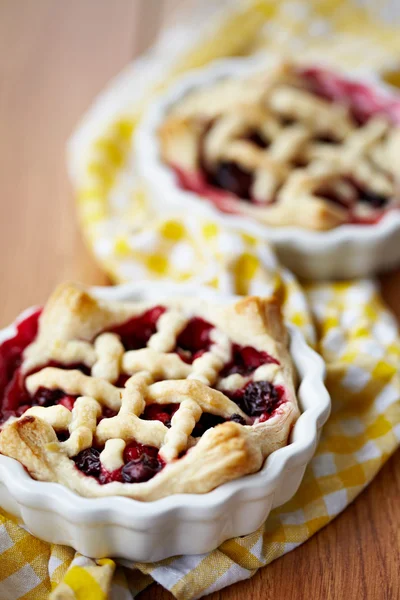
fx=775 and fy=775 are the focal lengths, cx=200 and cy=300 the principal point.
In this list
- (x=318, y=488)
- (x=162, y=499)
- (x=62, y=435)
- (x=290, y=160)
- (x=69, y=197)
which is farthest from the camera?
(x=69, y=197)

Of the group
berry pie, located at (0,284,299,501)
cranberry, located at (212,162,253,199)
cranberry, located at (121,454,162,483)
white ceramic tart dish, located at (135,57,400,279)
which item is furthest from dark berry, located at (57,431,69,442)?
cranberry, located at (212,162,253,199)

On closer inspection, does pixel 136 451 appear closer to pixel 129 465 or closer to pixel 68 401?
pixel 129 465

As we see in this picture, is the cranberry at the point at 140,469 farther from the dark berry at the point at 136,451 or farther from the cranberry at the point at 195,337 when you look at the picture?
the cranberry at the point at 195,337

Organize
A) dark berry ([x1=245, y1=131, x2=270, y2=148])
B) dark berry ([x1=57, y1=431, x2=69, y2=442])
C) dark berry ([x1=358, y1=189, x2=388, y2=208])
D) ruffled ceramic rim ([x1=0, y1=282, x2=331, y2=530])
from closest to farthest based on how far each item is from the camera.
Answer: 1. ruffled ceramic rim ([x1=0, y1=282, x2=331, y2=530])
2. dark berry ([x1=57, y1=431, x2=69, y2=442])
3. dark berry ([x1=358, y1=189, x2=388, y2=208])
4. dark berry ([x1=245, y1=131, x2=270, y2=148])

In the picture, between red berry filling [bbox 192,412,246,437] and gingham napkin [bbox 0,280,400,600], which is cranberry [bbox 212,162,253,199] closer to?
gingham napkin [bbox 0,280,400,600]

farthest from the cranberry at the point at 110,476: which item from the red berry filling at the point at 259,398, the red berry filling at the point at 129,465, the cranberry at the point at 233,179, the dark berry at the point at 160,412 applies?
the cranberry at the point at 233,179

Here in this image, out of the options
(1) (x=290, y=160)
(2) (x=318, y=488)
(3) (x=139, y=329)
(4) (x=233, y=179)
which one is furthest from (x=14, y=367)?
(1) (x=290, y=160)

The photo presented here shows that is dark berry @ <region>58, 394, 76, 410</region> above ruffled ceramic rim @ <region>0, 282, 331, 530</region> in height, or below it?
above
